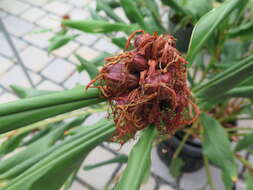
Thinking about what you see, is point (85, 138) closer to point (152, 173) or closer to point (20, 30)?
point (152, 173)

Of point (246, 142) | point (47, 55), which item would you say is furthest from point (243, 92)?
point (47, 55)

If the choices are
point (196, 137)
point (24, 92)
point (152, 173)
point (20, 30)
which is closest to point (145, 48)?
point (24, 92)

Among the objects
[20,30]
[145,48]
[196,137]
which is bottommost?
[196,137]

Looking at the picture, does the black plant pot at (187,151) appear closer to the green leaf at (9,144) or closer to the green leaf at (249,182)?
the green leaf at (249,182)

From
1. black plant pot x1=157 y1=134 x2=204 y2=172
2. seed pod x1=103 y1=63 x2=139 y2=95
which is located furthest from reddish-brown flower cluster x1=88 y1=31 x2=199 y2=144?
black plant pot x1=157 y1=134 x2=204 y2=172

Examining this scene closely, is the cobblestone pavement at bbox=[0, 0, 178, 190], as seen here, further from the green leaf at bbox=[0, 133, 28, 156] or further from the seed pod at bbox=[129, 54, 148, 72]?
the seed pod at bbox=[129, 54, 148, 72]

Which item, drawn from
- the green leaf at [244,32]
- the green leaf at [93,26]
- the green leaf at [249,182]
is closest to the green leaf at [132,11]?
the green leaf at [93,26]
